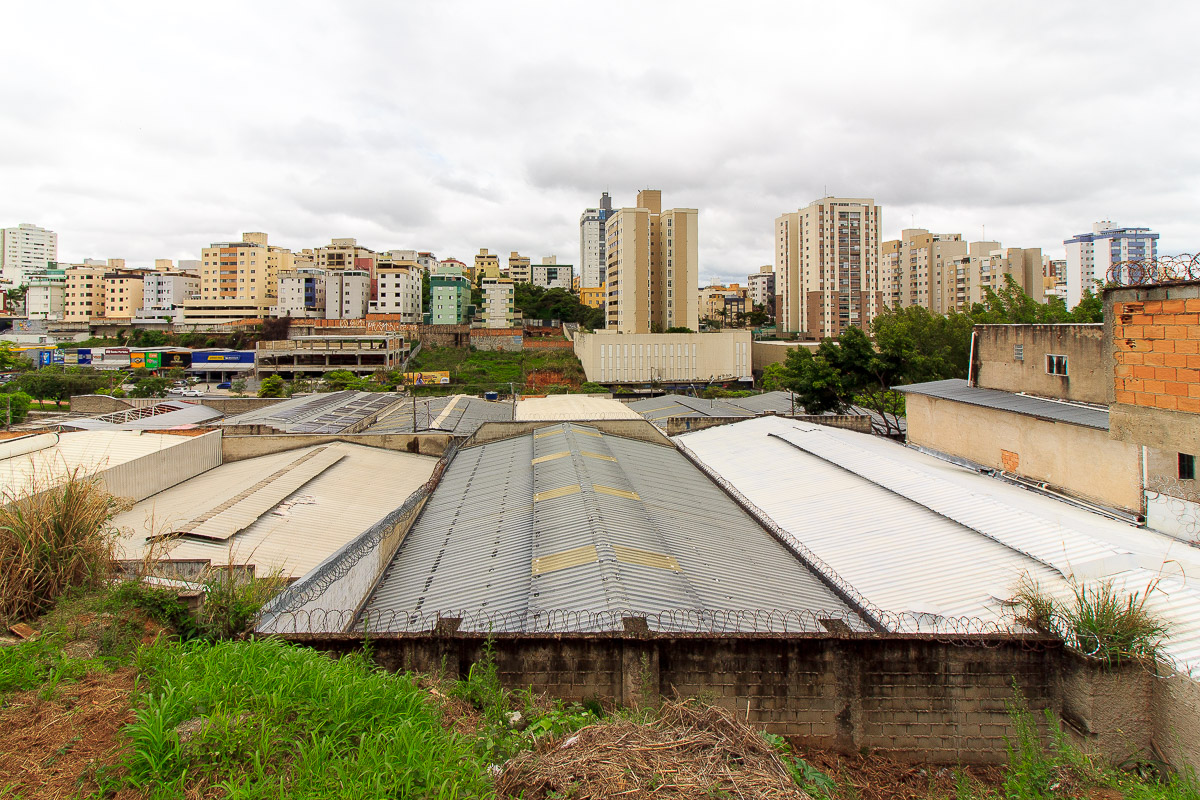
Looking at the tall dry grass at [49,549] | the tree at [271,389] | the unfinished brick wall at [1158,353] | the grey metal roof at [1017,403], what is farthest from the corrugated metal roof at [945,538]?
the tree at [271,389]

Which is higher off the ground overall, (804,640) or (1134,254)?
(1134,254)

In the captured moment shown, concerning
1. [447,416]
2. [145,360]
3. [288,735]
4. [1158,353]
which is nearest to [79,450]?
[447,416]

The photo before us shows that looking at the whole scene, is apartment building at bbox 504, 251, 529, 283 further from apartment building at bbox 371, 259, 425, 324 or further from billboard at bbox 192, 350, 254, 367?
billboard at bbox 192, 350, 254, 367

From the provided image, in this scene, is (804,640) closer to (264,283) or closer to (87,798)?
(87,798)

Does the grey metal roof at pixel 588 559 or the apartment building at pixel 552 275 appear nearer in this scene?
the grey metal roof at pixel 588 559

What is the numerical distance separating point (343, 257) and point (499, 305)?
2807 cm

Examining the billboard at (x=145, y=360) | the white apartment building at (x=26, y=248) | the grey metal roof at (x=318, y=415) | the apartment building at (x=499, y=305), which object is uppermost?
the white apartment building at (x=26, y=248)

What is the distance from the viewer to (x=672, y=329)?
210 ft

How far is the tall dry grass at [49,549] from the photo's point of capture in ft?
19.4

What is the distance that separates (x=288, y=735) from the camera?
167 inches

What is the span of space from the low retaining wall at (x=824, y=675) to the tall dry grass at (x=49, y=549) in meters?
2.56

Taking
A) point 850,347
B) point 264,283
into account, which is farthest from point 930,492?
point 264,283

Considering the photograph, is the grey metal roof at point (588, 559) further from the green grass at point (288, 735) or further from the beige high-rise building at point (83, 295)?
the beige high-rise building at point (83, 295)

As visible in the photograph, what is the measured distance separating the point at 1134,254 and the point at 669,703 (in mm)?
151550
